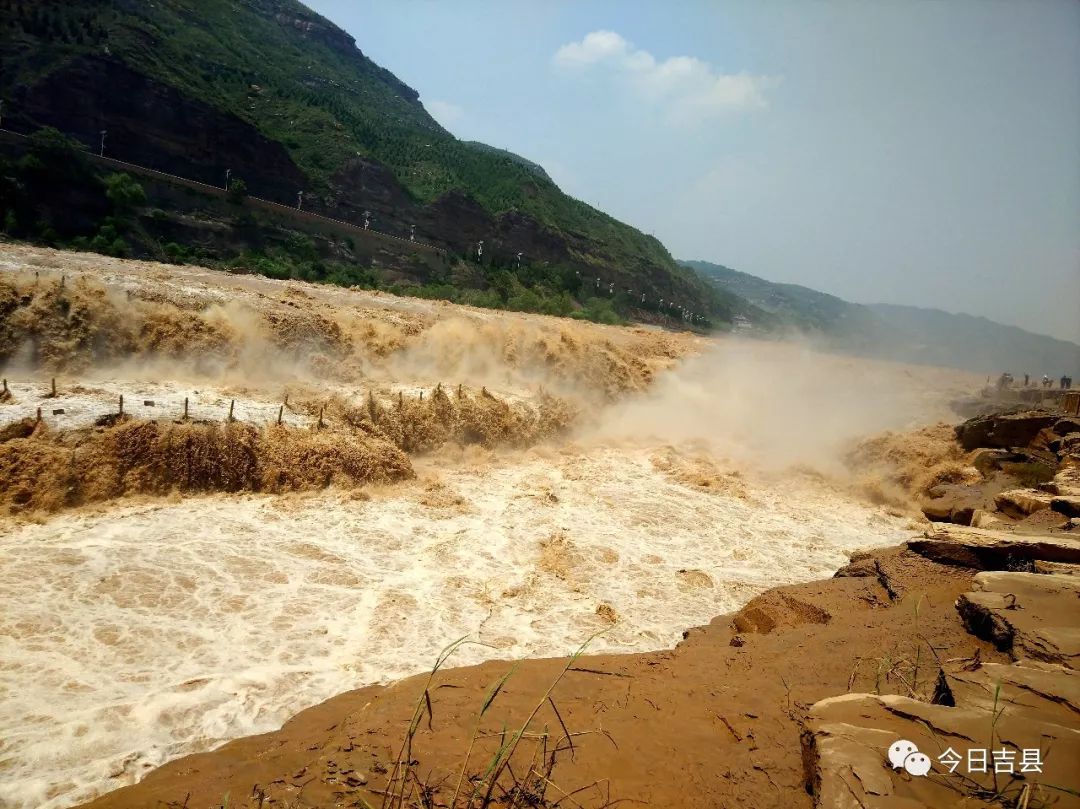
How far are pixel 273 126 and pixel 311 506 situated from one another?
2165 inches

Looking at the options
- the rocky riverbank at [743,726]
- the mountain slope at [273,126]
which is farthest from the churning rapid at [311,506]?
the mountain slope at [273,126]

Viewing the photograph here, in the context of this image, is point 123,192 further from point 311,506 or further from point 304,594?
point 304,594

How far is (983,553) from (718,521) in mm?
5687

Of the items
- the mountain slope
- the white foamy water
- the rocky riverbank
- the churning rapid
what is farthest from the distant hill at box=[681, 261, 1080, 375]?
the rocky riverbank

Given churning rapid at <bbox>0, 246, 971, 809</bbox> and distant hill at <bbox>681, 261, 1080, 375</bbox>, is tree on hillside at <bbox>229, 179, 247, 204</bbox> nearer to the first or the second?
churning rapid at <bbox>0, 246, 971, 809</bbox>

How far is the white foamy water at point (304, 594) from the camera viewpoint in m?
5.53

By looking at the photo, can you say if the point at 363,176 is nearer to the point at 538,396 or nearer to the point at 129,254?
the point at 129,254

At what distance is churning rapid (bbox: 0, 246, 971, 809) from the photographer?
629 centimetres

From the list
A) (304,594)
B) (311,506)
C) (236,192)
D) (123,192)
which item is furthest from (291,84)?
(304,594)

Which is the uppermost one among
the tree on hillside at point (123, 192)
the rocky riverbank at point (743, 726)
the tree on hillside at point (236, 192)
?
the tree on hillside at point (236, 192)

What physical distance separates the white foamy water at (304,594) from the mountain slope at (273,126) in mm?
39506

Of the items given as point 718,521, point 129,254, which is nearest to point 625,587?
point 718,521

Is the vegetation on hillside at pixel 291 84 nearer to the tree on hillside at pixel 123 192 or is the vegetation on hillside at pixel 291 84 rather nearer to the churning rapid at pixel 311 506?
the tree on hillside at pixel 123 192

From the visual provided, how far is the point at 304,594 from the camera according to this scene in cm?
822
